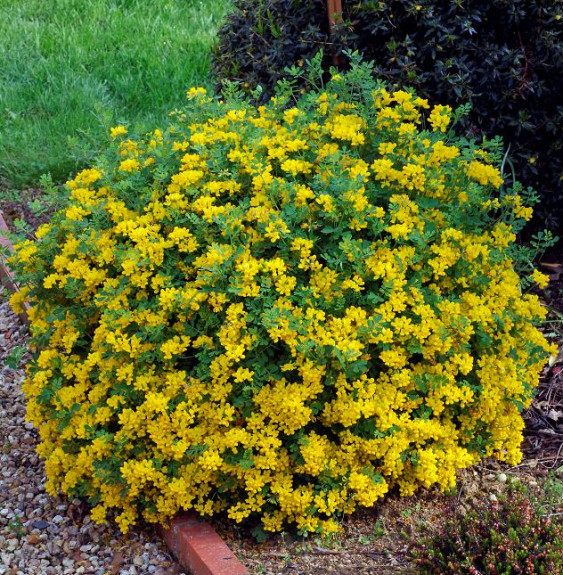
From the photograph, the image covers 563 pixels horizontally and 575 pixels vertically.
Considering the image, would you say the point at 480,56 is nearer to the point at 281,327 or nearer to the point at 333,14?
the point at 333,14

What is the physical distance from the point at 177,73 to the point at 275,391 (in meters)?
4.56

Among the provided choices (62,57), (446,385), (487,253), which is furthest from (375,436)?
(62,57)

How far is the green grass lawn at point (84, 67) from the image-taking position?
5945 millimetres

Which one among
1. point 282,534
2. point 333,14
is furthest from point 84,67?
point 282,534

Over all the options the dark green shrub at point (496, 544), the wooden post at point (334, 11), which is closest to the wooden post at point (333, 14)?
the wooden post at point (334, 11)

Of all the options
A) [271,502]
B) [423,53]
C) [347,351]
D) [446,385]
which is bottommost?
[271,502]

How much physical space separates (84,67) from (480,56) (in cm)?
396

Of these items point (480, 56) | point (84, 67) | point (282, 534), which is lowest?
point (282, 534)

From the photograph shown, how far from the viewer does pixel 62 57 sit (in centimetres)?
716

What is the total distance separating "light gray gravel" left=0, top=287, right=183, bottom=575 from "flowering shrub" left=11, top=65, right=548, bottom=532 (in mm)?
119

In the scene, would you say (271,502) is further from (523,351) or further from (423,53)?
(423,53)

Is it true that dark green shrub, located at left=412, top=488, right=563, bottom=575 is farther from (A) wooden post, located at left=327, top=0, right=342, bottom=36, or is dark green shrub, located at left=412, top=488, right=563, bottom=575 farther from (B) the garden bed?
(A) wooden post, located at left=327, top=0, right=342, bottom=36

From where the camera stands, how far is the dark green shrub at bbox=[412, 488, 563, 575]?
2.62 m

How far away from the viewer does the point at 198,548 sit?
2928mm
